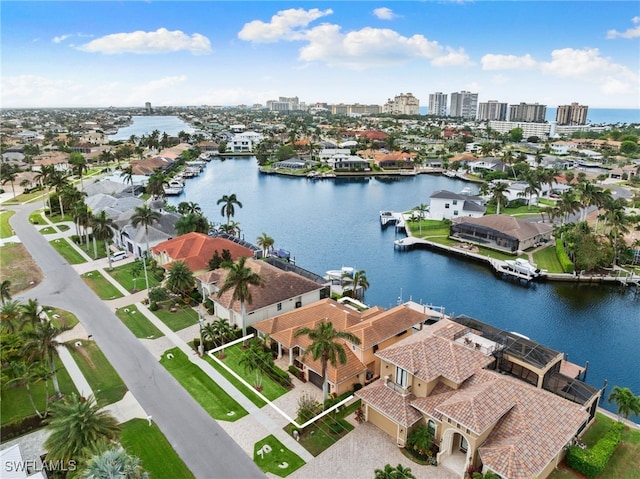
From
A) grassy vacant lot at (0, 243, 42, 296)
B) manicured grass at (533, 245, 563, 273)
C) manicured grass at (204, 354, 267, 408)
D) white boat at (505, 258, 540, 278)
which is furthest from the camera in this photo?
manicured grass at (533, 245, 563, 273)

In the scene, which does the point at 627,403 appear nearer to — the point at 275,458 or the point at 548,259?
the point at 275,458

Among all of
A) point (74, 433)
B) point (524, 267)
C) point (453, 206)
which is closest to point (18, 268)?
point (74, 433)

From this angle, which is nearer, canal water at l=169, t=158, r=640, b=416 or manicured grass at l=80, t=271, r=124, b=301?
canal water at l=169, t=158, r=640, b=416

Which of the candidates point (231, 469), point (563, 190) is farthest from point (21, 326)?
point (563, 190)

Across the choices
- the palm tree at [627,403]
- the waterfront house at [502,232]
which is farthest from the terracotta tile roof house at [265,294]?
the waterfront house at [502,232]

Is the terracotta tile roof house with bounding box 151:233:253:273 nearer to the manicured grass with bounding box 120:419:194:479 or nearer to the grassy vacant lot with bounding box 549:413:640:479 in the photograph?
the manicured grass with bounding box 120:419:194:479

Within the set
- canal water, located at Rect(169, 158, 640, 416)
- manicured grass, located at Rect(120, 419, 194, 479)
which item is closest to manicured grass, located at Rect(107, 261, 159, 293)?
canal water, located at Rect(169, 158, 640, 416)
